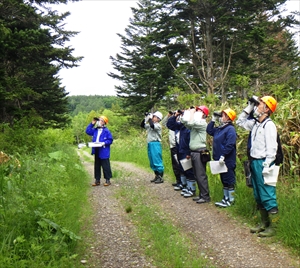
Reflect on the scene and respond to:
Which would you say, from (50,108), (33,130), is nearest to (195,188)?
(33,130)

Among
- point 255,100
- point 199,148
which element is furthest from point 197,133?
point 255,100

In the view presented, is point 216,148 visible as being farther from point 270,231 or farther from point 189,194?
point 270,231

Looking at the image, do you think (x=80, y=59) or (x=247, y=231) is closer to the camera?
(x=247, y=231)

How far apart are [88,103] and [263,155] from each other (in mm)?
171402

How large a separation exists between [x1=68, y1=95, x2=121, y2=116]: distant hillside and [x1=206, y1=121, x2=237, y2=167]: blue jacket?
13675cm

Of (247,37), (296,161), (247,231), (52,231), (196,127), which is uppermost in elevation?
(247,37)

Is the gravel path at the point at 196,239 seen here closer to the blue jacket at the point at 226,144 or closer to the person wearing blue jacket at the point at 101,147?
the blue jacket at the point at 226,144

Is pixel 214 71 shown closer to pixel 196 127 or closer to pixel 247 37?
pixel 247 37

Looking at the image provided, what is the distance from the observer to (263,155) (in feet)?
14.3

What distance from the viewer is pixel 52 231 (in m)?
3.84

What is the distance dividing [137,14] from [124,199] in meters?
27.8

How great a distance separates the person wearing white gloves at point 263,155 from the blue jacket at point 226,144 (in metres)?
1.03

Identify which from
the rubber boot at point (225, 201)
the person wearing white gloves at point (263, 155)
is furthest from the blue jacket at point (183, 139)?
the person wearing white gloves at point (263, 155)

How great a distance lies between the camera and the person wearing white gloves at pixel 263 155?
429cm
